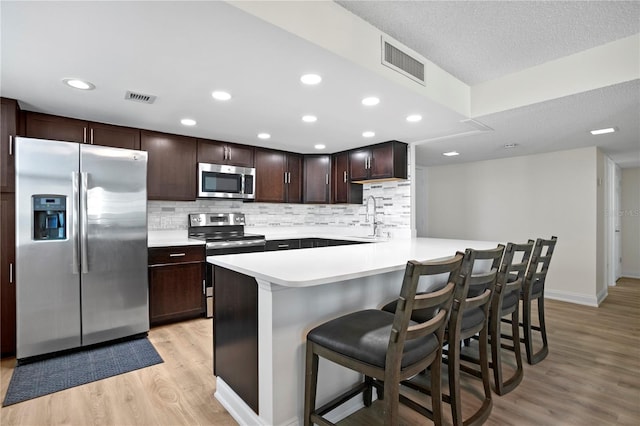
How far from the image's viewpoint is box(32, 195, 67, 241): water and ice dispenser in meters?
2.58

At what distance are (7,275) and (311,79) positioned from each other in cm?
284

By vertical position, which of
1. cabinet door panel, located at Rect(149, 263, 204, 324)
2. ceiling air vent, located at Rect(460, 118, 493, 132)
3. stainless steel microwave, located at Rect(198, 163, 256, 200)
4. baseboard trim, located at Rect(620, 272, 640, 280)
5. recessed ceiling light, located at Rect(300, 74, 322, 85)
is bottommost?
baseboard trim, located at Rect(620, 272, 640, 280)

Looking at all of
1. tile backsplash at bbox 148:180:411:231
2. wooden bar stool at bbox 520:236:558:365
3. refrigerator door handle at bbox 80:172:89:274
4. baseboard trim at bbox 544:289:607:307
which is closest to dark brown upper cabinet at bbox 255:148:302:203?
tile backsplash at bbox 148:180:411:231

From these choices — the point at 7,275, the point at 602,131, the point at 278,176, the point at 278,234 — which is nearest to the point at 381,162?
the point at 278,176

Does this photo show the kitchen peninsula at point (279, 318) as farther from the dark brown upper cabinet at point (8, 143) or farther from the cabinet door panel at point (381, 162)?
the cabinet door panel at point (381, 162)

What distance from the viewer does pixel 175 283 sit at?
342 centimetres

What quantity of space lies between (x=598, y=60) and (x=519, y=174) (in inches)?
118

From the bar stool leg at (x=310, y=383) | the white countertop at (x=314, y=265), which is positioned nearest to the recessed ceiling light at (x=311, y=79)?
the white countertop at (x=314, y=265)

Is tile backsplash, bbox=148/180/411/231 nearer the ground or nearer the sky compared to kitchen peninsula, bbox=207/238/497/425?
nearer the sky

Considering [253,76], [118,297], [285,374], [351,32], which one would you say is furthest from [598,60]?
[118,297]

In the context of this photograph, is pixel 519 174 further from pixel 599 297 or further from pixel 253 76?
pixel 253 76

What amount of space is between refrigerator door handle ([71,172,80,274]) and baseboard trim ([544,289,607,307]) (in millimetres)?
5644

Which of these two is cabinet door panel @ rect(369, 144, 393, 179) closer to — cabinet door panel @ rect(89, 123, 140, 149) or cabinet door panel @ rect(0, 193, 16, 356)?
cabinet door panel @ rect(89, 123, 140, 149)

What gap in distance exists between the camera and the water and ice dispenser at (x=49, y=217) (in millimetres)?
2580
